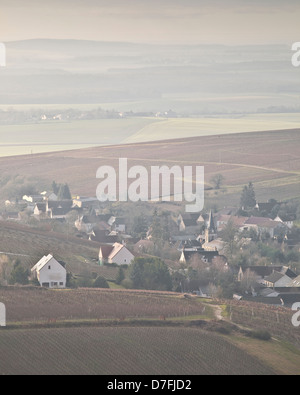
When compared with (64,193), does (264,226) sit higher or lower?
lower

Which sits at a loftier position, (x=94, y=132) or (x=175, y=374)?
(x=94, y=132)

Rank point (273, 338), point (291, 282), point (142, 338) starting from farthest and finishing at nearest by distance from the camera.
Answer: point (291, 282), point (273, 338), point (142, 338)

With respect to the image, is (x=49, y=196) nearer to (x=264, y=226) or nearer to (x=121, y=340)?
(x=264, y=226)

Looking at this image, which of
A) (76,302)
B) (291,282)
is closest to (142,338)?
(76,302)

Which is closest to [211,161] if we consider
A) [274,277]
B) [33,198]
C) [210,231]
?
[33,198]

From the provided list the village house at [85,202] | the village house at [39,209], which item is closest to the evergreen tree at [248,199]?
the village house at [85,202]

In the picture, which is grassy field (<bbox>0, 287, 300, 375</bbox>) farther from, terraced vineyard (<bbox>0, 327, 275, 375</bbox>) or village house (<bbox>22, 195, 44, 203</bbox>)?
village house (<bbox>22, 195, 44, 203</bbox>)

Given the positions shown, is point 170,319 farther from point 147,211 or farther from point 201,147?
point 201,147
